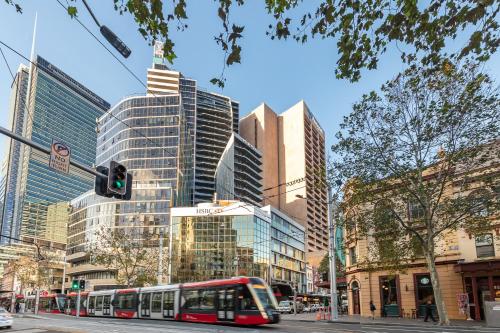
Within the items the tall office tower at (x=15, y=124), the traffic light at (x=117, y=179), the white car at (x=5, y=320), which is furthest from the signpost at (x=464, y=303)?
the tall office tower at (x=15, y=124)

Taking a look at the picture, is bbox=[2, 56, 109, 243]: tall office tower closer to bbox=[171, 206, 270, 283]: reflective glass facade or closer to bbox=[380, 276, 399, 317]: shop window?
bbox=[171, 206, 270, 283]: reflective glass facade

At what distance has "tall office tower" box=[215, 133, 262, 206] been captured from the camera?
5207 inches

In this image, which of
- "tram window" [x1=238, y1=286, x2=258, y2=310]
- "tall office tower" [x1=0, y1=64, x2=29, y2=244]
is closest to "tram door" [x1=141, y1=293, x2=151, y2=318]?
"tram window" [x1=238, y1=286, x2=258, y2=310]

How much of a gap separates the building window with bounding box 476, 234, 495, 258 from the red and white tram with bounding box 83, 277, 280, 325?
16.8 meters

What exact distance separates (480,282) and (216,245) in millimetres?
64496

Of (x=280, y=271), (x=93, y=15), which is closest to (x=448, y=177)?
(x=93, y=15)

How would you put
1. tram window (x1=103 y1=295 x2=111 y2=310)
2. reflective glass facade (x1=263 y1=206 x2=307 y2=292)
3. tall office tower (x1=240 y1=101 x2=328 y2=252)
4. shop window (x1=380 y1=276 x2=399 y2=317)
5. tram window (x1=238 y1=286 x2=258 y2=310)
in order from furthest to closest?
tall office tower (x1=240 y1=101 x2=328 y2=252) → reflective glass facade (x1=263 y1=206 x2=307 y2=292) → tram window (x1=103 y1=295 x2=111 y2=310) → shop window (x1=380 y1=276 x2=399 y2=317) → tram window (x1=238 y1=286 x2=258 y2=310)

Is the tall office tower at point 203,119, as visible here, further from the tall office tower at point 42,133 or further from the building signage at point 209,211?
the building signage at point 209,211

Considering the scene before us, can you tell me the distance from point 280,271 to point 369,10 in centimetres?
9978

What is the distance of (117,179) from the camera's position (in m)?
12.9

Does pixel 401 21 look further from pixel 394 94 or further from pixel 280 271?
pixel 280 271

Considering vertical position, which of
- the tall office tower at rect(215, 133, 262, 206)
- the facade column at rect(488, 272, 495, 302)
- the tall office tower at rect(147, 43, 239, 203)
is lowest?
the facade column at rect(488, 272, 495, 302)

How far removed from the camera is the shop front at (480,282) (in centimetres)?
2981

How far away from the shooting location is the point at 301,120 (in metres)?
179
